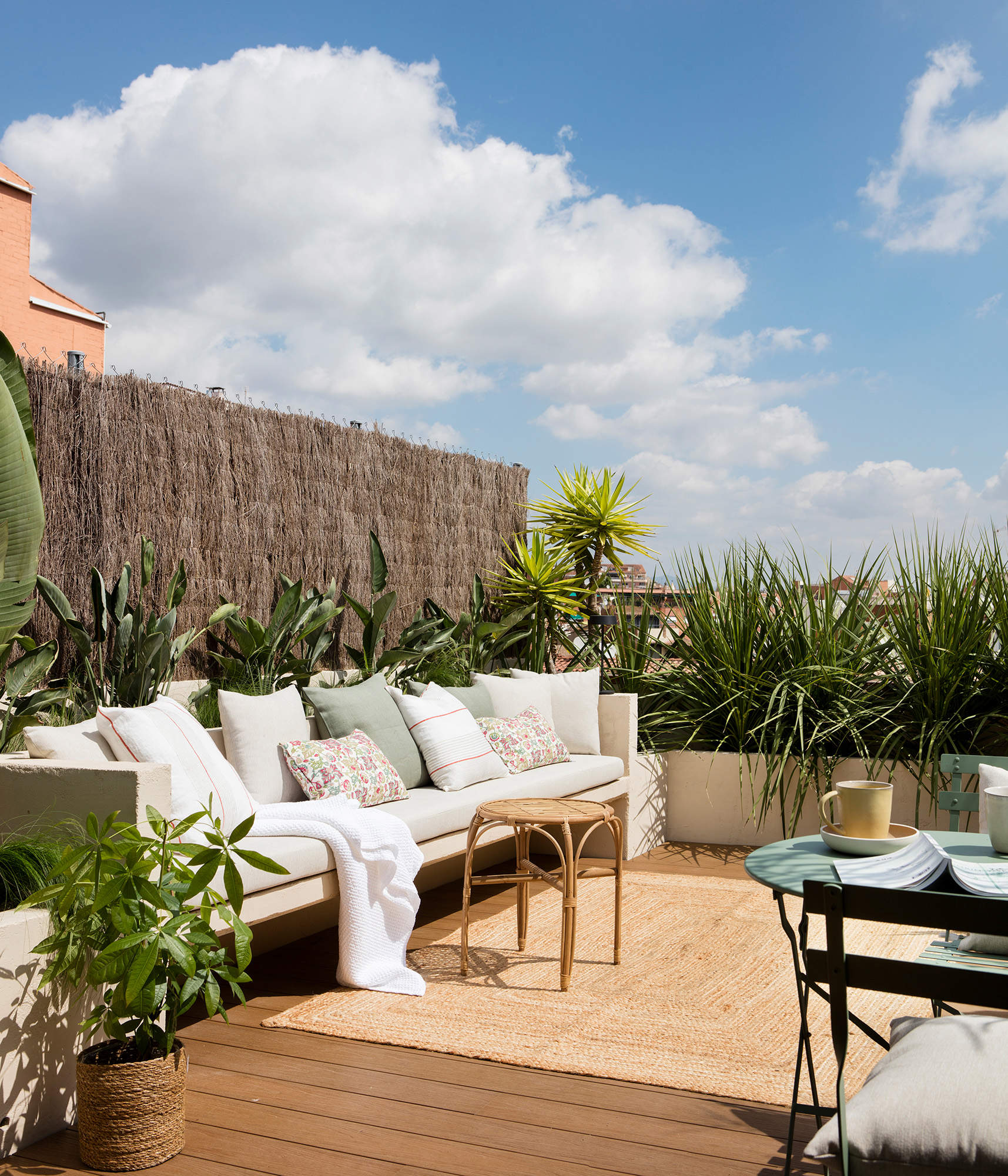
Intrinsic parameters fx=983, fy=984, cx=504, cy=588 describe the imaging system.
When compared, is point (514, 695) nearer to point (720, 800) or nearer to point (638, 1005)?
point (720, 800)

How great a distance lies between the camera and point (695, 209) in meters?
10.9

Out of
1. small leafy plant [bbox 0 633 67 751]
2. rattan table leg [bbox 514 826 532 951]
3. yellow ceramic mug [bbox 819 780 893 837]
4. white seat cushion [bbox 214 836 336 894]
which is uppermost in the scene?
small leafy plant [bbox 0 633 67 751]


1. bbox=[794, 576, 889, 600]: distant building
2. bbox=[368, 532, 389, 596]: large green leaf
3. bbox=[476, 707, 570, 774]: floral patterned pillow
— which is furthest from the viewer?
bbox=[794, 576, 889, 600]: distant building

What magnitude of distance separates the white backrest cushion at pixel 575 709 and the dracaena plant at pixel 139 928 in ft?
10.4

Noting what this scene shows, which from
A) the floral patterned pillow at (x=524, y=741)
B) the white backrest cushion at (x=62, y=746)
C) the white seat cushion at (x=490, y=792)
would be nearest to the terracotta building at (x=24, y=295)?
the floral patterned pillow at (x=524, y=741)

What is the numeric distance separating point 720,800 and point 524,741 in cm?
153

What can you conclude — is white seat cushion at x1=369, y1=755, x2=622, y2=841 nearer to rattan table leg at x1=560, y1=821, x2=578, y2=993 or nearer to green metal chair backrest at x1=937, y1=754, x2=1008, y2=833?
rattan table leg at x1=560, y1=821, x2=578, y2=993

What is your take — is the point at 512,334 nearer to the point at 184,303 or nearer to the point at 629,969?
the point at 184,303

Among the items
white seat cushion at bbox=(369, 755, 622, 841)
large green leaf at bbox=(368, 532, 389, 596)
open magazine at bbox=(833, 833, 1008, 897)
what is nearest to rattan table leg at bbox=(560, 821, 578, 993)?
white seat cushion at bbox=(369, 755, 622, 841)

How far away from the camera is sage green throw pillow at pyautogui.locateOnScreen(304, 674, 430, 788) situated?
4.14 metres

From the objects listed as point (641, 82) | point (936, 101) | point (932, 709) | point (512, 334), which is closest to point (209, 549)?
point (932, 709)

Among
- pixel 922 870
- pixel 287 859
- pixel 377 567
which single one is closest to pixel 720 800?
pixel 377 567

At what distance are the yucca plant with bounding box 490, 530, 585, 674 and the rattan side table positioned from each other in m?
2.83

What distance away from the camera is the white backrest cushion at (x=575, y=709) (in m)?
5.43
